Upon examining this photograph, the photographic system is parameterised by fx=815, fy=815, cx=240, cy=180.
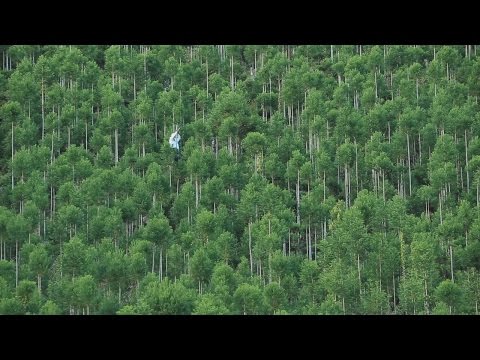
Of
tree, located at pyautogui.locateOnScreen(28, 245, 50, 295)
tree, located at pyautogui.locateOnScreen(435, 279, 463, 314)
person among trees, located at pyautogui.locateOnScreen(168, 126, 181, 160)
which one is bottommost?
tree, located at pyautogui.locateOnScreen(435, 279, 463, 314)

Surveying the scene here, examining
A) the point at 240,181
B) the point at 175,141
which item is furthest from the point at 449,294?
the point at 175,141

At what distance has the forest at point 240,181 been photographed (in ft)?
115

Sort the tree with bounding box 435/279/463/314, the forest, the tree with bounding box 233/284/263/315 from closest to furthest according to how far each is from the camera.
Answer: the tree with bounding box 233/284/263/315 → the tree with bounding box 435/279/463/314 → the forest

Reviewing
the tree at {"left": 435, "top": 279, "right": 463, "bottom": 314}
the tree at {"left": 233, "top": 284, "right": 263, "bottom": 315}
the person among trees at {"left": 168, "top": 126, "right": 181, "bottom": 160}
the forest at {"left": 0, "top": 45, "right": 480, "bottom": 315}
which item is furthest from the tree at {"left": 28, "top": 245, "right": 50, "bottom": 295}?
the tree at {"left": 435, "top": 279, "right": 463, "bottom": 314}

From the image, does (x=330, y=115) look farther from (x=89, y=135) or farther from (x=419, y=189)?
(x=89, y=135)

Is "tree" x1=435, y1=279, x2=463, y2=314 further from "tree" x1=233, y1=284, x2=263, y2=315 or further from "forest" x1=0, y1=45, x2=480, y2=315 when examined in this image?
"tree" x1=233, y1=284, x2=263, y2=315

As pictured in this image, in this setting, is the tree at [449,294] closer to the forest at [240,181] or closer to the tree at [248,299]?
the forest at [240,181]

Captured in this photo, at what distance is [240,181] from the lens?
4400 centimetres

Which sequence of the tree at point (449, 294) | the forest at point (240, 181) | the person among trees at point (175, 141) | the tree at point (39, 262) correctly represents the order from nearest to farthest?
1. the tree at point (449, 294)
2. the forest at point (240, 181)
3. the tree at point (39, 262)
4. the person among trees at point (175, 141)

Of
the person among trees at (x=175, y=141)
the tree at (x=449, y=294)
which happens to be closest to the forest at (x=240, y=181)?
the tree at (x=449, y=294)

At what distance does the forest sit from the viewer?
35188mm
